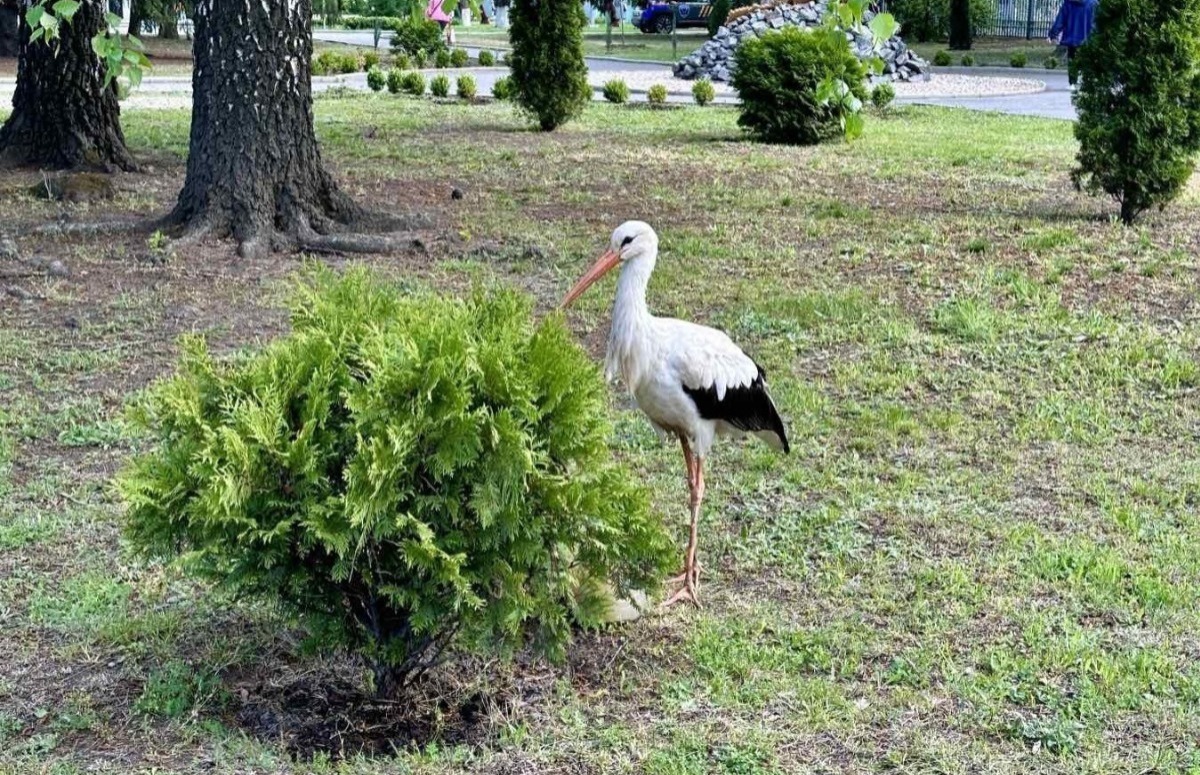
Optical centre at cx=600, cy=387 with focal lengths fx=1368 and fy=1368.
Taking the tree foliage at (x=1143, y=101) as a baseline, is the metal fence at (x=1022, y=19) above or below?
above

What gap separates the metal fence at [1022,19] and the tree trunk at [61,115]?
132ft

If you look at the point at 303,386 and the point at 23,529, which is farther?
the point at 23,529

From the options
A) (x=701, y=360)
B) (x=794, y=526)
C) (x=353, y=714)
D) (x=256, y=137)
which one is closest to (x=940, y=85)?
(x=256, y=137)

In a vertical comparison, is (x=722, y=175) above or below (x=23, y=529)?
above

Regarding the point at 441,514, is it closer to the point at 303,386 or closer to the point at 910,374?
the point at 303,386

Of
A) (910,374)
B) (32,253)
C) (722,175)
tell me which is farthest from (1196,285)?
(32,253)

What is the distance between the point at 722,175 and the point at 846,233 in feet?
9.97

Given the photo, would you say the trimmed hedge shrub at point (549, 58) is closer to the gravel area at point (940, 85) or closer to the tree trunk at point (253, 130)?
the gravel area at point (940, 85)

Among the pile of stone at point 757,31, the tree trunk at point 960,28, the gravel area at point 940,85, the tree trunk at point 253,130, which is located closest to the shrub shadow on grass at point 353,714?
the tree trunk at point 253,130

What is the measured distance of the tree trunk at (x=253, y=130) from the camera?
9320mm

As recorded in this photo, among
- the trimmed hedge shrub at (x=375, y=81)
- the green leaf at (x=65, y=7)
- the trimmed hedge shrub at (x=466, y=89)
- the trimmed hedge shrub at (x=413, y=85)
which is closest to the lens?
the green leaf at (x=65, y=7)

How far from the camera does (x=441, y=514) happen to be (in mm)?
3764

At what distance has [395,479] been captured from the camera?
3.65m

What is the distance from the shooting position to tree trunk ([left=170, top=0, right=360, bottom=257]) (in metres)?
9.32
